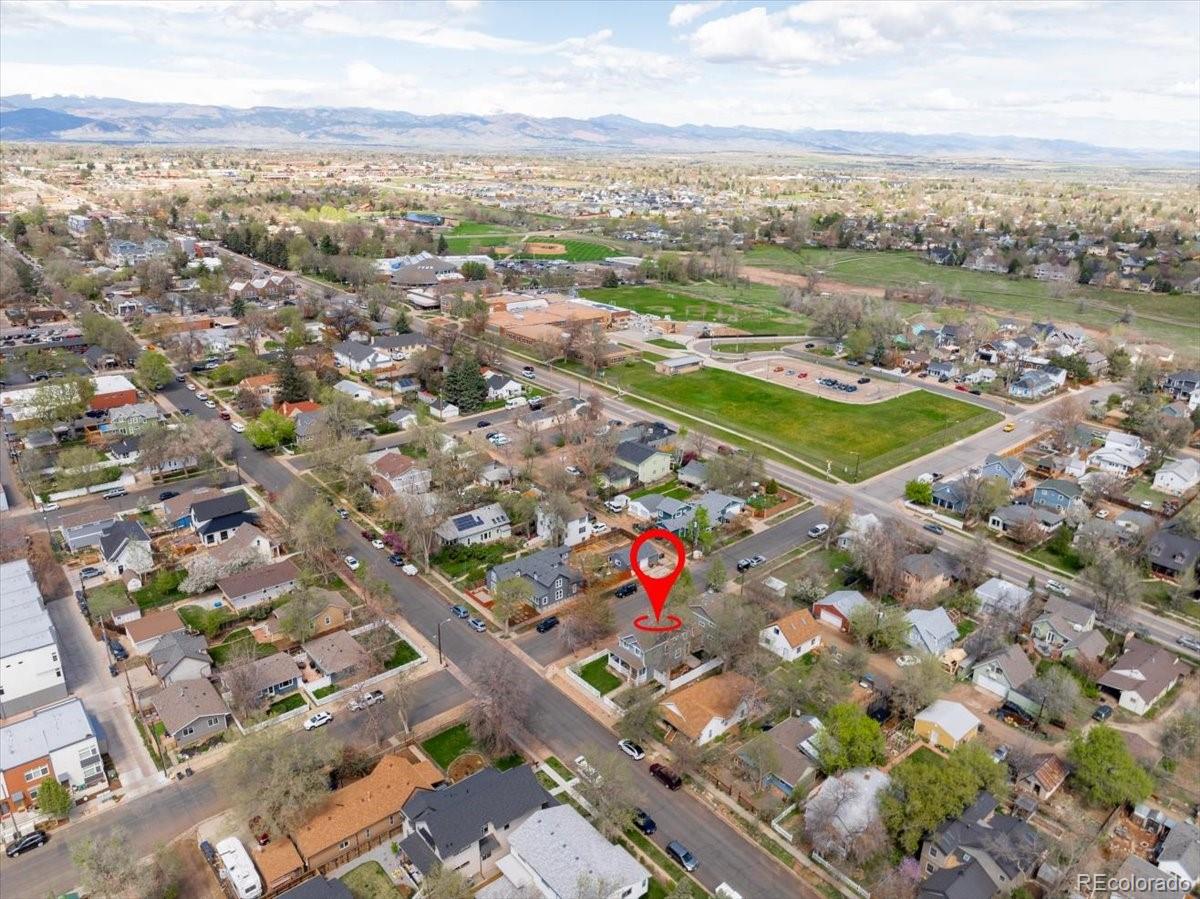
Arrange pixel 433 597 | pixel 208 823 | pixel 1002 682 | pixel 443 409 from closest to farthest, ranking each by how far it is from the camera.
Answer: pixel 208 823, pixel 1002 682, pixel 433 597, pixel 443 409

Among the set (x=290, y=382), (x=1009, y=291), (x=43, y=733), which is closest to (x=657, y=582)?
(x=43, y=733)

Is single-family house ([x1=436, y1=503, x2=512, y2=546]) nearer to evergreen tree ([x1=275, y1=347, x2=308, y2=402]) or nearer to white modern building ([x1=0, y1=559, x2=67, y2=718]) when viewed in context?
white modern building ([x1=0, y1=559, x2=67, y2=718])

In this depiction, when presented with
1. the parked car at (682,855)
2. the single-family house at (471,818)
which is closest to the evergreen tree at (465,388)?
the single-family house at (471,818)

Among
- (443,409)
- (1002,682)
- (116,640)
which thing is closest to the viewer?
(1002,682)

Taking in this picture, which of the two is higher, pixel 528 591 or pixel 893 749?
pixel 528 591

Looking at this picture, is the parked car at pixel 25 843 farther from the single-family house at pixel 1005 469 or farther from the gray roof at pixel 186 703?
the single-family house at pixel 1005 469

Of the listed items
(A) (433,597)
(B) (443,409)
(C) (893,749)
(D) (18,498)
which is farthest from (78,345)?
(C) (893,749)

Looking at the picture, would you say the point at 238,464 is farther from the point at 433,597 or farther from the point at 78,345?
the point at 78,345
